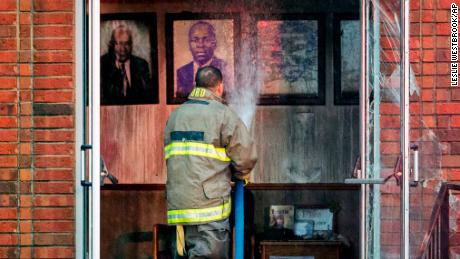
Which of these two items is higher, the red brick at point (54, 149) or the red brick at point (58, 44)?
the red brick at point (58, 44)

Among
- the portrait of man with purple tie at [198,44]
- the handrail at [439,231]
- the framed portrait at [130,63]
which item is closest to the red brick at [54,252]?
the framed portrait at [130,63]

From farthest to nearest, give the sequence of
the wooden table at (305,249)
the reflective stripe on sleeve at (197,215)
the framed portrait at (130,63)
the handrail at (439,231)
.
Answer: the framed portrait at (130,63) < the wooden table at (305,249) < the handrail at (439,231) < the reflective stripe on sleeve at (197,215)

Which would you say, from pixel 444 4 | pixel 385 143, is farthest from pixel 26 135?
pixel 444 4

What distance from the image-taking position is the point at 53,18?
17.4 feet

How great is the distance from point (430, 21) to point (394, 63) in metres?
0.49

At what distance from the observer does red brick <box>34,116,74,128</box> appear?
5.28m

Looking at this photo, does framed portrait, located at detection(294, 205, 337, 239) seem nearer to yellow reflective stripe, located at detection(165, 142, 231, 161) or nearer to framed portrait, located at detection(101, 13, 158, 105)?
framed portrait, located at detection(101, 13, 158, 105)

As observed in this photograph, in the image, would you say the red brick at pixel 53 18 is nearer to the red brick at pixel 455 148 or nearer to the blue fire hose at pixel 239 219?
the blue fire hose at pixel 239 219

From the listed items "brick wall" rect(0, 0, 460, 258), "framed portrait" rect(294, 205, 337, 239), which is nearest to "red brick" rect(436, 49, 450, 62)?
"brick wall" rect(0, 0, 460, 258)

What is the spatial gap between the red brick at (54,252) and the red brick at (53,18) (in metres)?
1.40

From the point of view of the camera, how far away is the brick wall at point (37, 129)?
5285 millimetres

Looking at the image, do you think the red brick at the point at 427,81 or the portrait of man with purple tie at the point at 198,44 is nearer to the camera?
the red brick at the point at 427,81

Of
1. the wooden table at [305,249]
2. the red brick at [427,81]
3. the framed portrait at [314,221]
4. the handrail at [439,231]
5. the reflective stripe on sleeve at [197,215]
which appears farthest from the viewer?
the framed portrait at [314,221]

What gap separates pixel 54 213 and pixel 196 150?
3.19 ft
